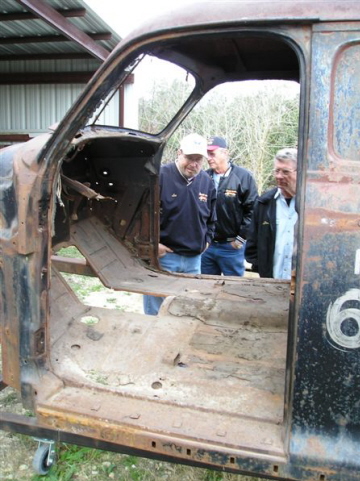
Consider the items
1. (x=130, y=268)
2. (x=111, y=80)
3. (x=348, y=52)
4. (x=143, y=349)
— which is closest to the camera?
(x=348, y=52)

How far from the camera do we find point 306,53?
1783mm

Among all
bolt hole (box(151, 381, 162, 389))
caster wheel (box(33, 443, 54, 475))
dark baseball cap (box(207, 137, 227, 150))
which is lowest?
caster wheel (box(33, 443, 54, 475))

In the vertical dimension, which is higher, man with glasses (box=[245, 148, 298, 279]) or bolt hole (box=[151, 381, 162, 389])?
man with glasses (box=[245, 148, 298, 279])

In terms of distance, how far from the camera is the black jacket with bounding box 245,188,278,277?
3928 millimetres

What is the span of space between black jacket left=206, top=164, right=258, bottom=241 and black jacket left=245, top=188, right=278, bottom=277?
56cm

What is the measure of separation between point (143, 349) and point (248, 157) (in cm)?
1272

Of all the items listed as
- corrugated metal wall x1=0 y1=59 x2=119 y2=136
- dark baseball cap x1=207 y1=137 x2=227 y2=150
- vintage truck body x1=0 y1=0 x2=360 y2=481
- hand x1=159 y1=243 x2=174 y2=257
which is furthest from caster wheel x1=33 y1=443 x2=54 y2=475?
corrugated metal wall x1=0 y1=59 x2=119 y2=136

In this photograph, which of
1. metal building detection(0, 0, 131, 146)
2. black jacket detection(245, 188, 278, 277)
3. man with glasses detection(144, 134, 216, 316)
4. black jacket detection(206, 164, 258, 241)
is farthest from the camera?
metal building detection(0, 0, 131, 146)

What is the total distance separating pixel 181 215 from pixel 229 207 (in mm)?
743

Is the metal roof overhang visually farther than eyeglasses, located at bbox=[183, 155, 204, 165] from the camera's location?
Yes

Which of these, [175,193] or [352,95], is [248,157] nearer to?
[175,193]

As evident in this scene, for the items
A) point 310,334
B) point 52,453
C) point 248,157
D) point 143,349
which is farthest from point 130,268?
point 248,157

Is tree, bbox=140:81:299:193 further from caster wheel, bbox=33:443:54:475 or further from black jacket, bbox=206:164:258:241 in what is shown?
caster wheel, bbox=33:443:54:475

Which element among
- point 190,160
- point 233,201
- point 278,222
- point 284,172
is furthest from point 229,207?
point 284,172
